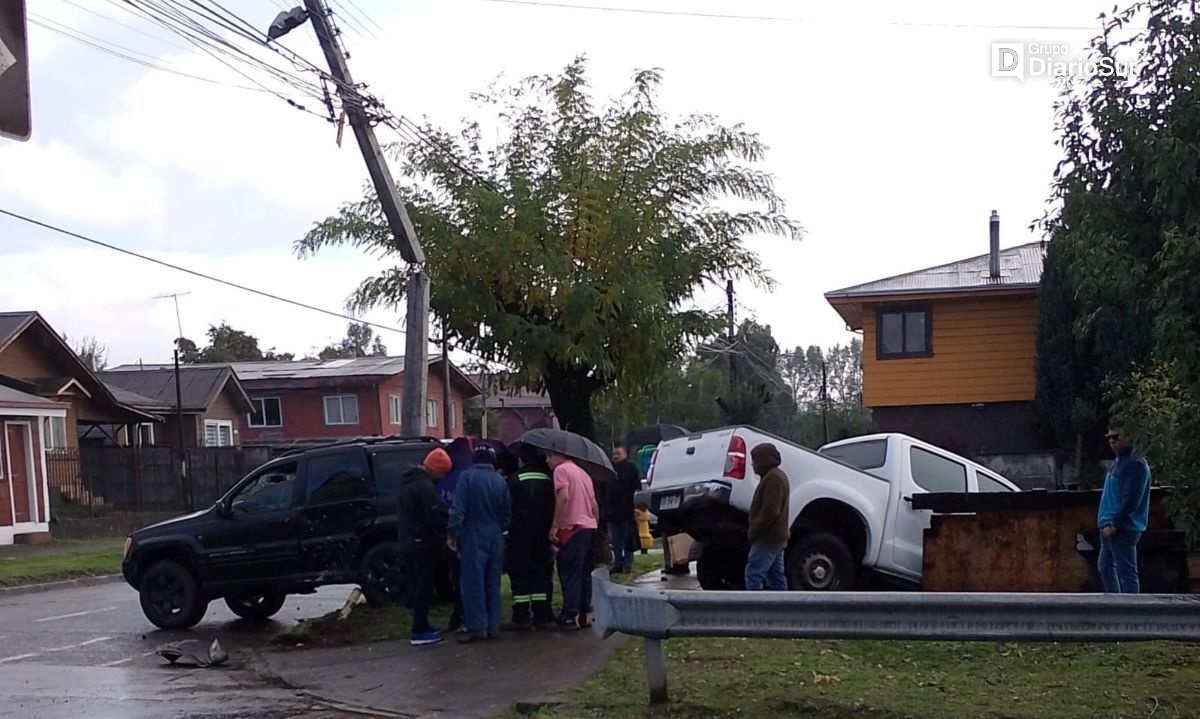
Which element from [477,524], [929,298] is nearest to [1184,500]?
[477,524]

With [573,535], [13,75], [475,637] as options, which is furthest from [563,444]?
[13,75]

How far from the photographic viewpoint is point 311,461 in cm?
1479

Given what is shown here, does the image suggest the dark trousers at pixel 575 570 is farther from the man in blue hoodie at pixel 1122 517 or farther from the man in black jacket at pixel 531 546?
the man in blue hoodie at pixel 1122 517

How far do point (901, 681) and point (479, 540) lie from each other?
13.5 ft

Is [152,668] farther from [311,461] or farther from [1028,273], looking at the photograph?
[1028,273]

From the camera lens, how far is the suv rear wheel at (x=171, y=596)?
1456 centimetres

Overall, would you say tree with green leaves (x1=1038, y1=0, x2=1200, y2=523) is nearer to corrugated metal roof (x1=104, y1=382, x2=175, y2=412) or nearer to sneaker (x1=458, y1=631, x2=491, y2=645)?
sneaker (x1=458, y1=631, x2=491, y2=645)

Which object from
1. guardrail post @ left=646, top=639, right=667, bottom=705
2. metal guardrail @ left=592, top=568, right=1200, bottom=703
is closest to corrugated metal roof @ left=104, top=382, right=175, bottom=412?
guardrail post @ left=646, top=639, right=667, bottom=705

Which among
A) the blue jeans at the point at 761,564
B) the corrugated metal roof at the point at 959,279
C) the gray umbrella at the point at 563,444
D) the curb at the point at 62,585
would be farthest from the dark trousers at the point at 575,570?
the corrugated metal roof at the point at 959,279

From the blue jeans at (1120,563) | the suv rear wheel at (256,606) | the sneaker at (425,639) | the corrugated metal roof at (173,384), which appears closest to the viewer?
the blue jeans at (1120,563)

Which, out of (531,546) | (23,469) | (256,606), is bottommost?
(256,606)

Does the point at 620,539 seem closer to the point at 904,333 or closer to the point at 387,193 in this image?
the point at 387,193

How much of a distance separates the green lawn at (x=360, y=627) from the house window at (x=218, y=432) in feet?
122

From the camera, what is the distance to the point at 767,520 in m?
11.6
